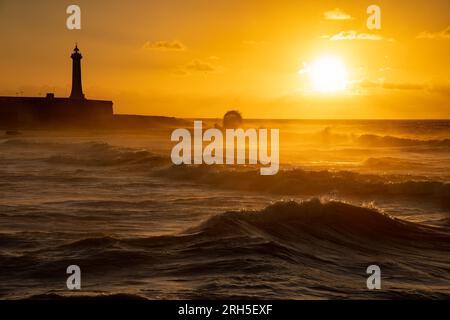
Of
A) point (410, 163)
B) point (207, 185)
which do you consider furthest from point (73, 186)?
point (410, 163)

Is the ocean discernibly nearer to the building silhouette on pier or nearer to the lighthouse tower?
the lighthouse tower

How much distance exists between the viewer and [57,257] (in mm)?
9109

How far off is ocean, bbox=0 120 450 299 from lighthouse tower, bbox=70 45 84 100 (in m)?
50.5

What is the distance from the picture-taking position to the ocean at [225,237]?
7.90 metres

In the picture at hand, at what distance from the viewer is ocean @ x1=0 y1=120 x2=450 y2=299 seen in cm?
790

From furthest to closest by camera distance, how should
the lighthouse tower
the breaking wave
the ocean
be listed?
1. the lighthouse tower
2. the breaking wave
3. the ocean

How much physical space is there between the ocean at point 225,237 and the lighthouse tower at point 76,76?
5054cm

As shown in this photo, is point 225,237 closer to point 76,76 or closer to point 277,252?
point 277,252

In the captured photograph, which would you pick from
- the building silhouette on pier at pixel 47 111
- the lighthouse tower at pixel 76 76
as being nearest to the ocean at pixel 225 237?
the lighthouse tower at pixel 76 76

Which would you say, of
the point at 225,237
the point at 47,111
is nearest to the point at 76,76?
the point at 47,111

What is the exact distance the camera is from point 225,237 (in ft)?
35.2

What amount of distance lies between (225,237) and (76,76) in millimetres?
63494

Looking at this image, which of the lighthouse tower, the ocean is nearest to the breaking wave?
the ocean
